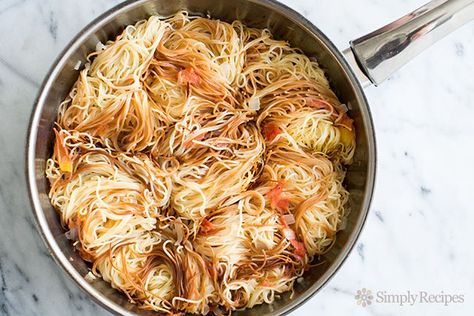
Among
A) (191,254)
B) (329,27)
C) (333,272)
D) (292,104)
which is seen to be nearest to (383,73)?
(292,104)

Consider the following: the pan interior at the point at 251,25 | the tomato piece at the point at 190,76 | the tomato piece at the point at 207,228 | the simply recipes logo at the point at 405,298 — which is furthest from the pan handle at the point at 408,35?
the simply recipes logo at the point at 405,298

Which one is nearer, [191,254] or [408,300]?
[191,254]

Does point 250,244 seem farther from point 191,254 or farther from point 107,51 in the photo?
point 107,51

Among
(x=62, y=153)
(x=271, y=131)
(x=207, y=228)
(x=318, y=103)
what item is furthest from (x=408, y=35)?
(x=62, y=153)

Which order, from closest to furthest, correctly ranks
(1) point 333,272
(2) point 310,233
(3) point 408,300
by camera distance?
1. (1) point 333,272
2. (2) point 310,233
3. (3) point 408,300

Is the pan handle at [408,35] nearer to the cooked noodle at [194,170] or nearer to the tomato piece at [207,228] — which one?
the cooked noodle at [194,170]

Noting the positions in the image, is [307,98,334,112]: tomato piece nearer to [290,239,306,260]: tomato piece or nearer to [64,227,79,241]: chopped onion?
[290,239,306,260]: tomato piece

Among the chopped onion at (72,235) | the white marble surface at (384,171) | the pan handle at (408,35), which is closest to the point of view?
the pan handle at (408,35)

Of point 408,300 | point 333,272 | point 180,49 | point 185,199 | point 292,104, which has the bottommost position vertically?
point 408,300
